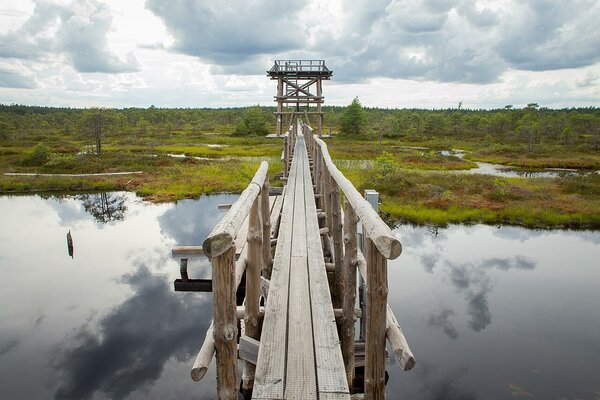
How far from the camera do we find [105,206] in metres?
23.5

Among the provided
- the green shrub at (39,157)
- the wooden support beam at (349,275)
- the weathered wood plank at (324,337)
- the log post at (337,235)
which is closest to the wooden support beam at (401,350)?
the weathered wood plank at (324,337)

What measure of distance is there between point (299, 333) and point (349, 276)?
71.7 inches

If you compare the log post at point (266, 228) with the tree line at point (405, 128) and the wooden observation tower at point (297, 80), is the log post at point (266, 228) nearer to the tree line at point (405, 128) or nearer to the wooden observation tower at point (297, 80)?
the wooden observation tower at point (297, 80)

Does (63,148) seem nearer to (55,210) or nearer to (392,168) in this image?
(55,210)

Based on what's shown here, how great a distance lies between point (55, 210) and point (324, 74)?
646 inches

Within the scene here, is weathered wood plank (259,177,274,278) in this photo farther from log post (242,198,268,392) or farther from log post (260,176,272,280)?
log post (242,198,268,392)

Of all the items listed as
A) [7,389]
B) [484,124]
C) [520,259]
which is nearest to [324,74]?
[520,259]

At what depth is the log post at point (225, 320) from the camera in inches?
122

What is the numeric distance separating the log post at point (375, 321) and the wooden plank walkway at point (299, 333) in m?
0.34

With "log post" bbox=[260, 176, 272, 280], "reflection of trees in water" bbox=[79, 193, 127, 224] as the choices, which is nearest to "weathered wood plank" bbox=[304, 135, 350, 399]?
"log post" bbox=[260, 176, 272, 280]

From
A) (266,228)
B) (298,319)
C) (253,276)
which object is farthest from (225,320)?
(266,228)

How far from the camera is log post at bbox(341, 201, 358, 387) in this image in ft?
17.7

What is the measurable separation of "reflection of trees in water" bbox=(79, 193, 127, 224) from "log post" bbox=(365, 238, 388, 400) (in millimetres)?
19551

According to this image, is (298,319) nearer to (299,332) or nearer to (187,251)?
(299,332)
